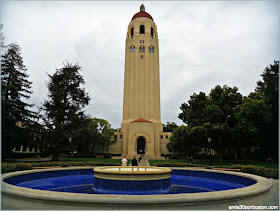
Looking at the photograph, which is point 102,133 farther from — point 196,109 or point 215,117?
point 215,117

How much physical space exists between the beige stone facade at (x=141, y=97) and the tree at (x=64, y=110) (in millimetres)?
18652

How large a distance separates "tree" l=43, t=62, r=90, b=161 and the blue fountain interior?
1130cm

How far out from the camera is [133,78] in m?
50.2

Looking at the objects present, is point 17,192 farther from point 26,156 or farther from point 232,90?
point 26,156

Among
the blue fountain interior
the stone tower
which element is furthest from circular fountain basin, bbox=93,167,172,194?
the stone tower

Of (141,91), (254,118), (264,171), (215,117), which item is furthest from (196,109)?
(141,91)

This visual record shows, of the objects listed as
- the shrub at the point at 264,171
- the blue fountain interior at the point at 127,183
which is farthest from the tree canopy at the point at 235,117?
the blue fountain interior at the point at 127,183

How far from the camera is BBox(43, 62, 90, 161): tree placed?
24.9 metres

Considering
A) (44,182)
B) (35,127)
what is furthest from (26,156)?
(44,182)

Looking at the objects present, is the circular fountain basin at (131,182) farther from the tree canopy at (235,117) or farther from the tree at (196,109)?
the tree at (196,109)

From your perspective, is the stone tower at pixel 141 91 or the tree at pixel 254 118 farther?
the stone tower at pixel 141 91

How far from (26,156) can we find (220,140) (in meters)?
30.8

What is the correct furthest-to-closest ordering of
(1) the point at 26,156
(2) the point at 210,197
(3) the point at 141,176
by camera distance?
(1) the point at 26,156
(3) the point at 141,176
(2) the point at 210,197

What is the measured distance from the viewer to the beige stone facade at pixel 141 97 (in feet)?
146
